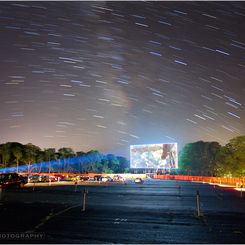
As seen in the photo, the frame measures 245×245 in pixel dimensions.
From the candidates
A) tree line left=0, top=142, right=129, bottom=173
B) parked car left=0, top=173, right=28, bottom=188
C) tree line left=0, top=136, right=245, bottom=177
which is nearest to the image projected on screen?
tree line left=0, top=136, right=245, bottom=177

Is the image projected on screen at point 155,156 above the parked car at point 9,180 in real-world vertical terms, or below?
above

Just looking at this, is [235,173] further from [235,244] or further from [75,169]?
[75,169]

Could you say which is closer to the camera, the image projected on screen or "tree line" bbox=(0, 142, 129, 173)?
the image projected on screen

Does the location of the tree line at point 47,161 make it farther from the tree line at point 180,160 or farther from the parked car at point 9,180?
the parked car at point 9,180

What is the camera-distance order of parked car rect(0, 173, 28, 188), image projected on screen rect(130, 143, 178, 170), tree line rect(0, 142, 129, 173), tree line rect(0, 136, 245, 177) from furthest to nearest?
tree line rect(0, 142, 129, 173) → image projected on screen rect(130, 143, 178, 170) → tree line rect(0, 136, 245, 177) → parked car rect(0, 173, 28, 188)

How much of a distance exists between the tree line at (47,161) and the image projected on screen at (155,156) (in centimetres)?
3908

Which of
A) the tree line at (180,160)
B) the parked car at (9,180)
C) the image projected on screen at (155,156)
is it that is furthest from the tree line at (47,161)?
the parked car at (9,180)

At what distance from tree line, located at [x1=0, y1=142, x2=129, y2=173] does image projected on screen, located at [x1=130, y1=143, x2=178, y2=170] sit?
39.1 m

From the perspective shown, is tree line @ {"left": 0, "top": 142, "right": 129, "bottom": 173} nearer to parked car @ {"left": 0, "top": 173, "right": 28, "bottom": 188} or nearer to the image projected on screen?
the image projected on screen

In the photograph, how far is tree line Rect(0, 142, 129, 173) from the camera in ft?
416

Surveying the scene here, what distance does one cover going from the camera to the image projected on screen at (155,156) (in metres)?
104

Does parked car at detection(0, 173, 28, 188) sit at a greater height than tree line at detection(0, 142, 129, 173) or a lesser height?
lesser

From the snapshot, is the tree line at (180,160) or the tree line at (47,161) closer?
the tree line at (180,160)

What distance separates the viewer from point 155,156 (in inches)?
4215
